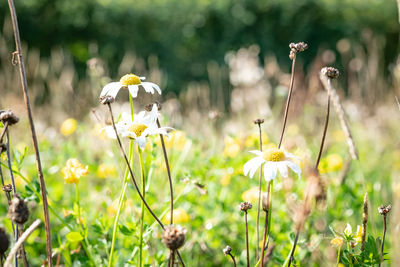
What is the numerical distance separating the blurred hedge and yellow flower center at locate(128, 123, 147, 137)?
255 inches

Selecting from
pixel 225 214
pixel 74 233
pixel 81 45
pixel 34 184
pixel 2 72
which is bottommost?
pixel 225 214

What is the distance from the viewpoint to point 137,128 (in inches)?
41.3

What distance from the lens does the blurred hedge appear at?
24.5 ft

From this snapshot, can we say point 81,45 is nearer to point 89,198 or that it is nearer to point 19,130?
point 19,130

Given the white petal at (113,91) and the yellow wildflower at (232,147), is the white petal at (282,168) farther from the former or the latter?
the yellow wildflower at (232,147)

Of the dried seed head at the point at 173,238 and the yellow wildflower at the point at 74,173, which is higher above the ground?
the yellow wildflower at the point at 74,173

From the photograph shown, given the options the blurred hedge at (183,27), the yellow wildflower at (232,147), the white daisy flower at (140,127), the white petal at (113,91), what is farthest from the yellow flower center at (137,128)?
the blurred hedge at (183,27)

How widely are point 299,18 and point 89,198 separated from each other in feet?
24.6

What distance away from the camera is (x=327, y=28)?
9.12m

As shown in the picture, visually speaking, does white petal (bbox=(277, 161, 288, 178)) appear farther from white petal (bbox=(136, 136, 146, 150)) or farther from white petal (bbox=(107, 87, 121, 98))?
white petal (bbox=(107, 87, 121, 98))

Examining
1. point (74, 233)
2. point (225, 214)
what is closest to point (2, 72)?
point (225, 214)

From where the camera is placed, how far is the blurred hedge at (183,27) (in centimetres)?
748

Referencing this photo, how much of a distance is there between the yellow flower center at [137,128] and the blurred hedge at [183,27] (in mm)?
6468

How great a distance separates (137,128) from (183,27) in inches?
294
